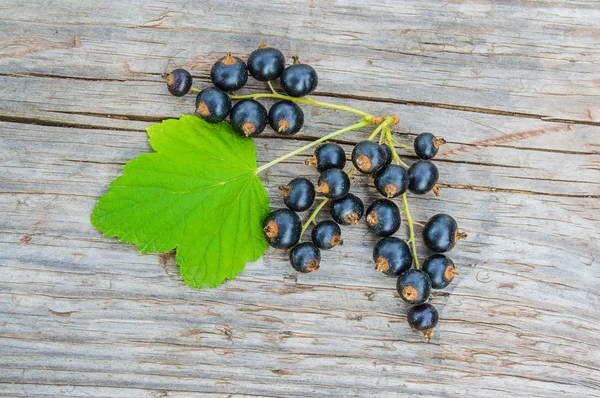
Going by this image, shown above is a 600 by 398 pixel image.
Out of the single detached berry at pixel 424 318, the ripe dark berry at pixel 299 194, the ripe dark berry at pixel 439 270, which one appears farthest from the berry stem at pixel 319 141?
A: the single detached berry at pixel 424 318

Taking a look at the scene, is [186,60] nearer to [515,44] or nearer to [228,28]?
[228,28]

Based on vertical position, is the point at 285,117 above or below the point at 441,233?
above

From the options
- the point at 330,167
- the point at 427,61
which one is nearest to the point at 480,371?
the point at 330,167

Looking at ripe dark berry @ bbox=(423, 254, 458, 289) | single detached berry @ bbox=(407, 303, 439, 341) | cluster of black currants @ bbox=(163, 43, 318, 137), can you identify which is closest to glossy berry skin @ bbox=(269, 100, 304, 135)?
cluster of black currants @ bbox=(163, 43, 318, 137)

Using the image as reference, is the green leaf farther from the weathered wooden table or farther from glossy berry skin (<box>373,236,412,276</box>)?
glossy berry skin (<box>373,236,412,276</box>)

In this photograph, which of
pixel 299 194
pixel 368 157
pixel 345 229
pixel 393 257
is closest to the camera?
pixel 368 157

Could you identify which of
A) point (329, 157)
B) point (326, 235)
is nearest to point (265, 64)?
point (329, 157)

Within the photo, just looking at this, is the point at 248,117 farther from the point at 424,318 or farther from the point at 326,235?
the point at 424,318
